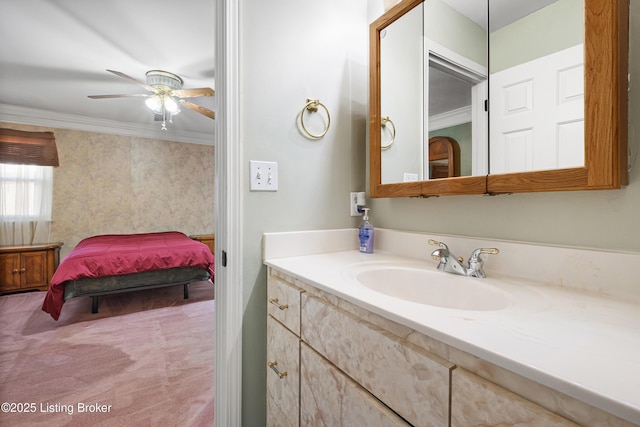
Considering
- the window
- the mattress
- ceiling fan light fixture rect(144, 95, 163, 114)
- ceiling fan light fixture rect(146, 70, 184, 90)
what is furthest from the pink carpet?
ceiling fan light fixture rect(146, 70, 184, 90)

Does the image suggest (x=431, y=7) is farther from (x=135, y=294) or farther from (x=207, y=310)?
(x=135, y=294)

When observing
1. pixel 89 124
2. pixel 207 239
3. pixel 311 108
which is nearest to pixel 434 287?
pixel 311 108

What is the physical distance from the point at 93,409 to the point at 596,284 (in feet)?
7.58

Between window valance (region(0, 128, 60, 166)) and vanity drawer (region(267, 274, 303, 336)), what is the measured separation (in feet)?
15.4

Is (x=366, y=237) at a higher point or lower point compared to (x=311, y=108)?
lower

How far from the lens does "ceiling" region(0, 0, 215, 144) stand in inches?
78.7

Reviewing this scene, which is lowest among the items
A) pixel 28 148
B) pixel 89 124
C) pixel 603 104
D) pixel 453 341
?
pixel 453 341

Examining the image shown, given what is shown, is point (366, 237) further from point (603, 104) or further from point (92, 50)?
point (92, 50)

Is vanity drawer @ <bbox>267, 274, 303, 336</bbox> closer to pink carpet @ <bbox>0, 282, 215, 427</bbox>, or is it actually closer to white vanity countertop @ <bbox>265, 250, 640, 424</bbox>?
white vanity countertop @ <bbox>265, 250, 640, 424</bbox>

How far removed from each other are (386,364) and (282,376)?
560mm

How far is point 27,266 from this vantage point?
3.69m

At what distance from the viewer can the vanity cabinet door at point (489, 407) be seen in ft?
1.32

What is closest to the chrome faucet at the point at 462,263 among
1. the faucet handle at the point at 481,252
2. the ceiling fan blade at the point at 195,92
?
the faucet handle at the point at 481,252

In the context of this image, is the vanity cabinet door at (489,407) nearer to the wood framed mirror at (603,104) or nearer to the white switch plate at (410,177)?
A: the wood framed mirror at (603,104)
